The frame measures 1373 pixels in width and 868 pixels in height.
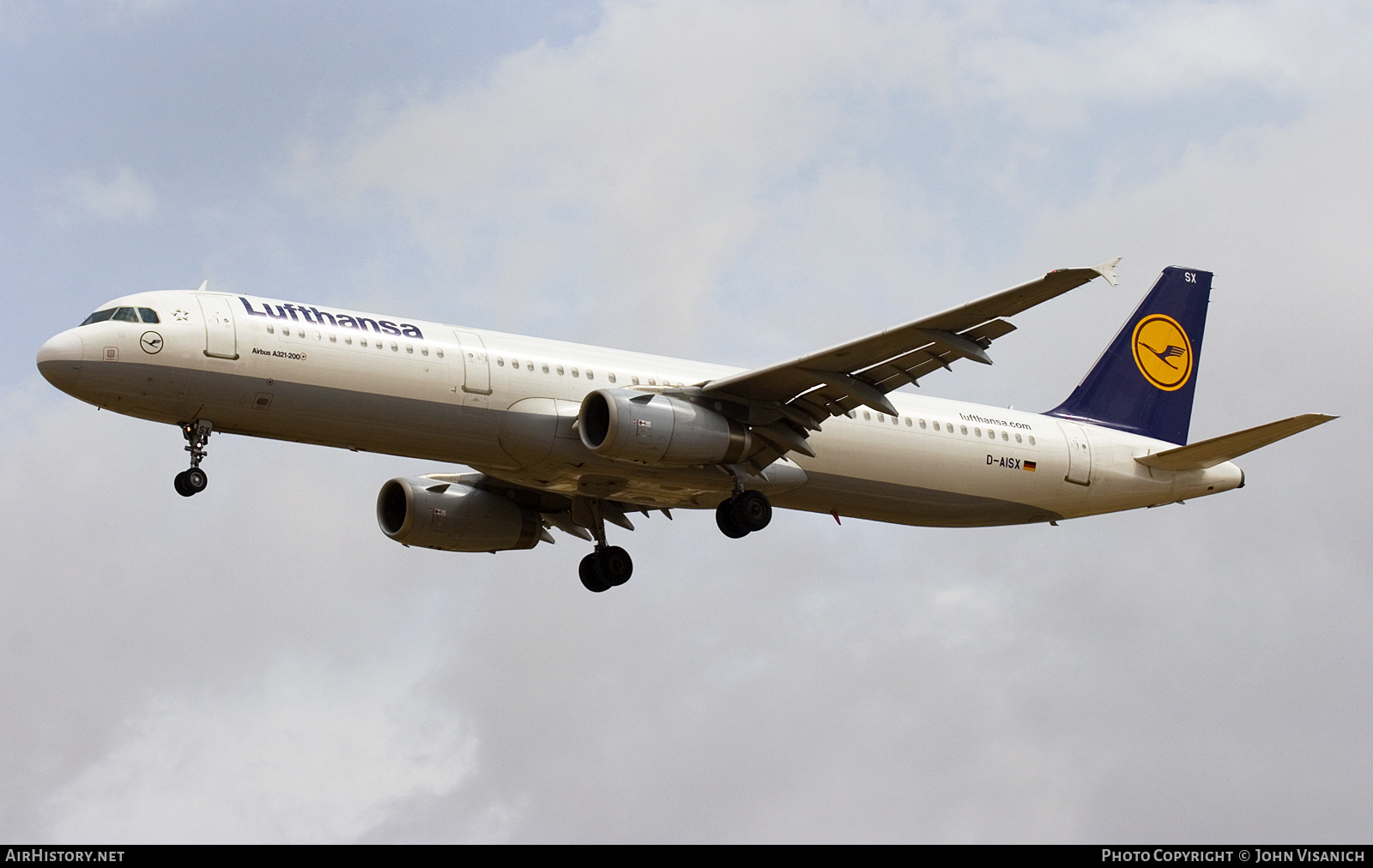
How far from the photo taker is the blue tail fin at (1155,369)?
44438 mm

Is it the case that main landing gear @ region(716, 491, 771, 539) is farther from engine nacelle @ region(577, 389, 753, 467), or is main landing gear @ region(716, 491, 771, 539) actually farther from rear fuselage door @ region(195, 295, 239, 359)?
rear fuselage door @ region(195, 295, 239, 359)

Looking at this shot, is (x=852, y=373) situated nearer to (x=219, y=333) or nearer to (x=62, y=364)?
(x=219, y=333)

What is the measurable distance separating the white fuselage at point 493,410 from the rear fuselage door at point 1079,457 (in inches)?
2.3

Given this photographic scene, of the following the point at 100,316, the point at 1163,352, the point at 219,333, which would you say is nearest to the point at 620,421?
the point at 219,333

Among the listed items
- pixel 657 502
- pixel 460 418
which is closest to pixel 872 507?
pixel 657 502

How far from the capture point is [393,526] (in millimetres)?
41781

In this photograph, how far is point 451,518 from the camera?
41.2m

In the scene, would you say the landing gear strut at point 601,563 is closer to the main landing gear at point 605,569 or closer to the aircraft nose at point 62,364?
the main landing gear at point 605,569

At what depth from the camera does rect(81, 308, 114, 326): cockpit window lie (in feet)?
110

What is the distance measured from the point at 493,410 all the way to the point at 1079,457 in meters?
15.1

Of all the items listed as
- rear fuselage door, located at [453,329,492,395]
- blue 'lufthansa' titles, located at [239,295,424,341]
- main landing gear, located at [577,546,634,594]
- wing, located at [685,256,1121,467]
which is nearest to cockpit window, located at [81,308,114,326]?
blue 'lufthansa' titles, located at [239,295,424,341]

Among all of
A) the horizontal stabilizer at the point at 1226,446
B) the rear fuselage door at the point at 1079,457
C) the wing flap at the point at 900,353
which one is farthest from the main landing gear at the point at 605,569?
the horizontal stabilizer at the point at 1226,446

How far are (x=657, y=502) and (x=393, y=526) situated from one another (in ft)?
21.9
